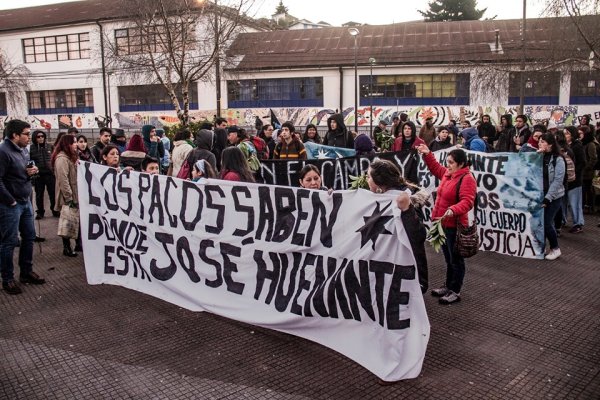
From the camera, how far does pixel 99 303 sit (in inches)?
244

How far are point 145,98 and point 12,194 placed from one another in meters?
37.7

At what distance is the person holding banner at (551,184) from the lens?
7.89 meters

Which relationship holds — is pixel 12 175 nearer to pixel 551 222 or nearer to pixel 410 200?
pixel 410 200

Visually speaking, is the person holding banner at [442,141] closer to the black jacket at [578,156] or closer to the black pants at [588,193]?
the black jacket at [578,156]

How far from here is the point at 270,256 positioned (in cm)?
523

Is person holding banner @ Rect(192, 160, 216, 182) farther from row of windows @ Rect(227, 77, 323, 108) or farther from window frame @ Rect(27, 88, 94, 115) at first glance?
window frame @ Rect(27, 88, 94, 115)

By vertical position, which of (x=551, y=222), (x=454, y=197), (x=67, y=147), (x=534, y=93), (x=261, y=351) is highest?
(x=534, y=93)

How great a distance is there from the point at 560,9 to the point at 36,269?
70.9 feet

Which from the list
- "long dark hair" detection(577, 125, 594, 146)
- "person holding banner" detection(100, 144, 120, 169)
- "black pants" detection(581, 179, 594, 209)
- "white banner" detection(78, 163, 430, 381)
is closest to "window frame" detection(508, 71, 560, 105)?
"black pants" detection(581, 179, 594, 209)

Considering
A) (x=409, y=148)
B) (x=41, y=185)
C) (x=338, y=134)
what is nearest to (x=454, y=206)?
(x=409, y=148)

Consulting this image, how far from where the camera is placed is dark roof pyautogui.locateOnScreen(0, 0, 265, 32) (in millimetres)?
43219

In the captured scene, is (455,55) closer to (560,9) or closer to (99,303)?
(560,9)

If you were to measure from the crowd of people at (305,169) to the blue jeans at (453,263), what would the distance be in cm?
1

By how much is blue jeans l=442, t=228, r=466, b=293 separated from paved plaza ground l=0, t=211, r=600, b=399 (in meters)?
0.23
